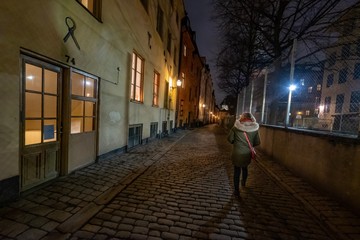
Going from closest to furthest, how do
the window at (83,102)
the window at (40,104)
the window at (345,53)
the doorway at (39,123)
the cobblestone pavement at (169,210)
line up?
1. the cobblestone pavement at (169,210)
2. the doorway at (39,123)
3. the window at (40,104)
4. the window at (83,102)
5. the window at (345,53)

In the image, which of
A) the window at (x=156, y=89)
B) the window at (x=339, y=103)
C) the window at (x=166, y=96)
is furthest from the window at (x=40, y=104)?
the window at (x=166, y=96)

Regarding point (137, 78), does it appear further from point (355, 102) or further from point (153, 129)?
point (355, 102)

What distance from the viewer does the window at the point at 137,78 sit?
884 centimetres

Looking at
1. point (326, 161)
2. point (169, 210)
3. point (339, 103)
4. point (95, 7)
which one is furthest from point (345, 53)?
point (95, 7)

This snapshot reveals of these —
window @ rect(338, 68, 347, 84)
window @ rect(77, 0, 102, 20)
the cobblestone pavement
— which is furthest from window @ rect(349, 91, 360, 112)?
window @ rect(77, 0, 102, 20)

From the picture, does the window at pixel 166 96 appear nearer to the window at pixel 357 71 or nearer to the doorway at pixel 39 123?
the doorway at pixel 39 123

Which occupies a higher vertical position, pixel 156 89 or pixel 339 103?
pixel 156 89

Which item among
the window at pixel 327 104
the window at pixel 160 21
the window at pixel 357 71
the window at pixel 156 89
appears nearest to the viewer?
the window at pixel 357 71

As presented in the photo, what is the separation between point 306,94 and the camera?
24.0ft

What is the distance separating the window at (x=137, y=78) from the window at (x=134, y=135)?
48.7 inches

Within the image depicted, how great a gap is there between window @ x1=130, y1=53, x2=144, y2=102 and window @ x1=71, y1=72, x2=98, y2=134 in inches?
107

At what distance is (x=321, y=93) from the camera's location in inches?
237

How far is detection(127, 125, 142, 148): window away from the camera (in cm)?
891

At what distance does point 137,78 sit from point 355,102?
24.8ft
